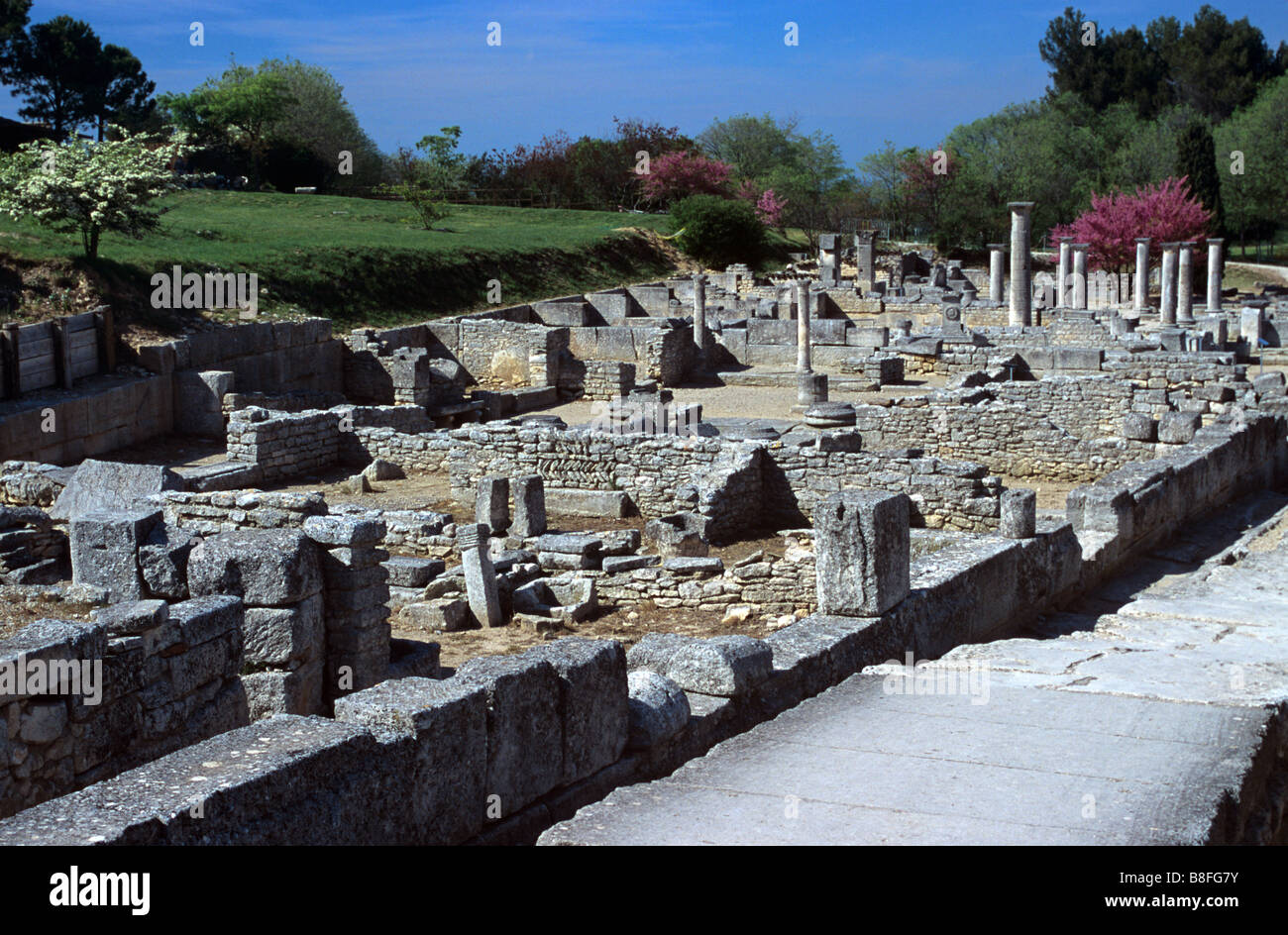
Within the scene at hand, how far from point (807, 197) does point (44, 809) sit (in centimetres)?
5773

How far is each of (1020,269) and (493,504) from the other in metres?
22.2

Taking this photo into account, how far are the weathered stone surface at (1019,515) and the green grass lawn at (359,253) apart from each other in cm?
1748

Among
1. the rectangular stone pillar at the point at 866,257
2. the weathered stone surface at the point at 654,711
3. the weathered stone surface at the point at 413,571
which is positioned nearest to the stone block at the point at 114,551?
the weathered stone surface at the point at 413,571

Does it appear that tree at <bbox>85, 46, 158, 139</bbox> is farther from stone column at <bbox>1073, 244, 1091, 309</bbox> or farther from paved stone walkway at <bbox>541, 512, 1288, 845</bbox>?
paved stone walkway at <bbox>541, 512, 1288, 845</bbox>

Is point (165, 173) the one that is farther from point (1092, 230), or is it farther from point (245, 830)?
point (1092, 230)

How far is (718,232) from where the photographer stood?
157ft

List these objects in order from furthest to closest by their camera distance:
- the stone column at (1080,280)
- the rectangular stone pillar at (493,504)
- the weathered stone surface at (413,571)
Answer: the stone column at (1080,280) < the rectangular stone pillar at (493,504) < the weathered stone surface at (413,571)

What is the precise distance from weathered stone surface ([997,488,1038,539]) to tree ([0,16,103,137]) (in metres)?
46.4

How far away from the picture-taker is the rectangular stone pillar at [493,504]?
14.6 metres

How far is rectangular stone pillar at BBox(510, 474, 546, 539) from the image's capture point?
567 inches

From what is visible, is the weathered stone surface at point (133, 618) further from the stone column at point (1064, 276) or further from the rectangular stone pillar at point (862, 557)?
the stone column at point (1064, 276)

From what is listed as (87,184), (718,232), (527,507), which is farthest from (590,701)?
(718,232)

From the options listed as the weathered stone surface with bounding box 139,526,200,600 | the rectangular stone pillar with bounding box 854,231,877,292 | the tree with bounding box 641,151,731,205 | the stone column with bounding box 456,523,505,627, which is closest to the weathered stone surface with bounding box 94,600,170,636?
the weathered stone surface with bounding box 139,526,200,600
